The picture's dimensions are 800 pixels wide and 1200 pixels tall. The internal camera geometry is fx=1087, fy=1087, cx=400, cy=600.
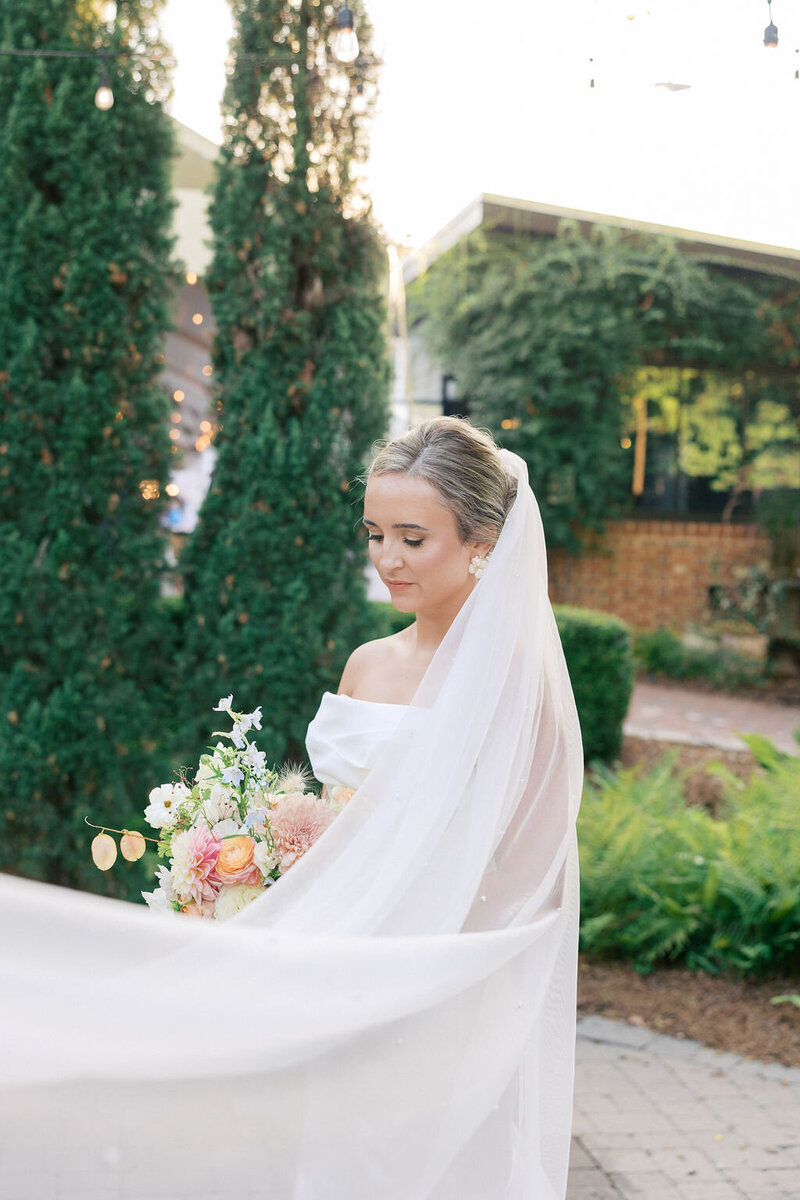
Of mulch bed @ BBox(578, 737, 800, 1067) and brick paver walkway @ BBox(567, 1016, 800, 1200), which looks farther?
mulch bed @ BBox(578, 737, 800, 1067)

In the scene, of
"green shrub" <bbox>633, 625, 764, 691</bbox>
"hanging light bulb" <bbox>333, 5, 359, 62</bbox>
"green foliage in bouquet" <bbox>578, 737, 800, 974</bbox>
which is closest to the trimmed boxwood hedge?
"green foliage in bouquet" <bbox>578, 737, 800, 974</bbox>

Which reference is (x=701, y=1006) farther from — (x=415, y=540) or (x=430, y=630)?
(x=415, y=540)

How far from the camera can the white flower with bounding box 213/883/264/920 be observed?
193cm

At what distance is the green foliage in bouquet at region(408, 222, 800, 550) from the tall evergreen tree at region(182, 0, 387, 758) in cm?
829

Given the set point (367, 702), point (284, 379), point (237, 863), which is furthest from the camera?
point (284, 379)

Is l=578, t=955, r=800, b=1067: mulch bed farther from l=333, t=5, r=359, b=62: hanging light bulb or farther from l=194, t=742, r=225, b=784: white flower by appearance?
l=333, t=5, r=359, b=62: hanging light bulb

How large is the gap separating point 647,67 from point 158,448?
264cm

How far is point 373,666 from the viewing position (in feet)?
8.25

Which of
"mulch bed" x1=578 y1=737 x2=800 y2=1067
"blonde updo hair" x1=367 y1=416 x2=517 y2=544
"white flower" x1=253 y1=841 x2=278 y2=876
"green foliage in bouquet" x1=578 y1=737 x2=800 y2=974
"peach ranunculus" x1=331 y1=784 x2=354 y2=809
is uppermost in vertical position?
"blonde updo hair" x1=367 y1=416 x2=517 y2=544

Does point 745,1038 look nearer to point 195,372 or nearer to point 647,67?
point 647,67

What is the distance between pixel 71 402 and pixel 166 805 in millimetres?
3079

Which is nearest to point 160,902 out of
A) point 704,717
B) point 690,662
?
point 704,717

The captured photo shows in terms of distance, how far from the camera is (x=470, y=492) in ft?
7.18

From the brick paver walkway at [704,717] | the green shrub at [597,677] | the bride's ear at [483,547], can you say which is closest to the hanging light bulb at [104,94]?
the bride's ear at [483,547]
